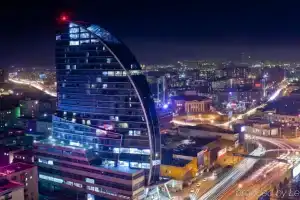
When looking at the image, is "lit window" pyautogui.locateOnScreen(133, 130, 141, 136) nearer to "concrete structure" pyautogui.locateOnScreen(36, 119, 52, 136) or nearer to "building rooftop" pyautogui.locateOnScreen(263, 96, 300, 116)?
"concrete structure" pyautogui.locateOnScreen(36, 119, 52, 136)

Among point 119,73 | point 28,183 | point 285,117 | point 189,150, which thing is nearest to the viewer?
point 28,183

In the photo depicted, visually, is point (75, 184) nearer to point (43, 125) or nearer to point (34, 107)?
point (43, 125)

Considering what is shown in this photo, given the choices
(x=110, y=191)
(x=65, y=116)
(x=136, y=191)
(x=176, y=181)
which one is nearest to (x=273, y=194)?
(x=176, y=181)

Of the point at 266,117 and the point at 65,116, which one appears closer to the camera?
the point at 65,116

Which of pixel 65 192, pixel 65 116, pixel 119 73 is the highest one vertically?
pixel 119 73

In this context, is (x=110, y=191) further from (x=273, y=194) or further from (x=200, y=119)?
(x=200, y=119)

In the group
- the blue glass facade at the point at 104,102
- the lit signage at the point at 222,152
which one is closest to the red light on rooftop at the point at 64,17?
the blue glass facade at the point at 104,102
